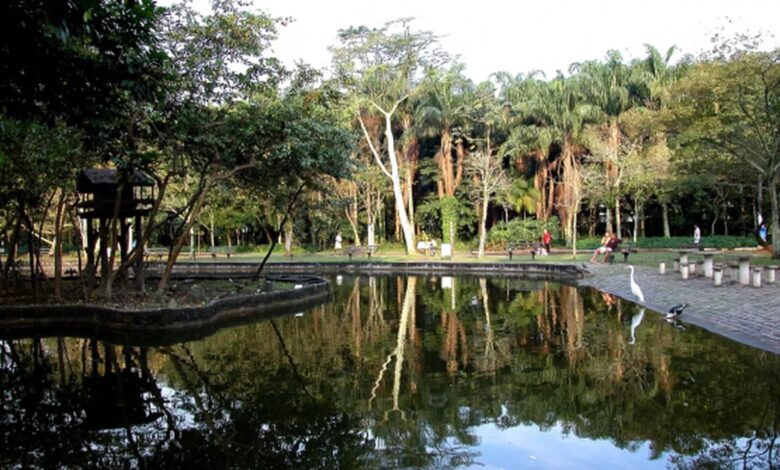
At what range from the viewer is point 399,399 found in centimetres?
764

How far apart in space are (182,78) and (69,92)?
29.9ft

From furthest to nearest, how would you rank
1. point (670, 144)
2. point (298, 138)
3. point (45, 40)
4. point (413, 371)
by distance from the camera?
point (670, 144)
point (298, 138)
point (413, 371)
point (45, 40)

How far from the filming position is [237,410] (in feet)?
23.8

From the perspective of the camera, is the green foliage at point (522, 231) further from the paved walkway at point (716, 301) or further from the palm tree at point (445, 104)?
the paved walkway at point (716, 301)

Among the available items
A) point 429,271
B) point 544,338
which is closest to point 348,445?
point 544,338

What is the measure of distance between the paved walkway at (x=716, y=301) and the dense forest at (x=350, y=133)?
659 cm

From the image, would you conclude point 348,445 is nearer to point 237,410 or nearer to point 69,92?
point 237,410

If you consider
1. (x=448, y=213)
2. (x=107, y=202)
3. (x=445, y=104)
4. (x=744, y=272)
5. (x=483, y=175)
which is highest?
(x=445, y=104)

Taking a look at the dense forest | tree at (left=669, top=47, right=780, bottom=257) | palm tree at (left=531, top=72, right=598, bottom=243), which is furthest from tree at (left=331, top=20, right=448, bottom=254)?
tree at (left=669, top=47, right=780, bottom=257)

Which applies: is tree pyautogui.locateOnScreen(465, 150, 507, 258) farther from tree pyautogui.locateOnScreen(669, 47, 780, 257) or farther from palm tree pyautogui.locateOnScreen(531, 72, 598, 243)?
tree pyautogui.locateOnScreen(669, 47, 780, 257)

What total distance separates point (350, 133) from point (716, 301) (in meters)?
10.4

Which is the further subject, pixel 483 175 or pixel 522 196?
pixel 522 196

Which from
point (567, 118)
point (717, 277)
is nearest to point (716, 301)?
point (717, 277)

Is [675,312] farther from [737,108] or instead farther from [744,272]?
[737,108]
